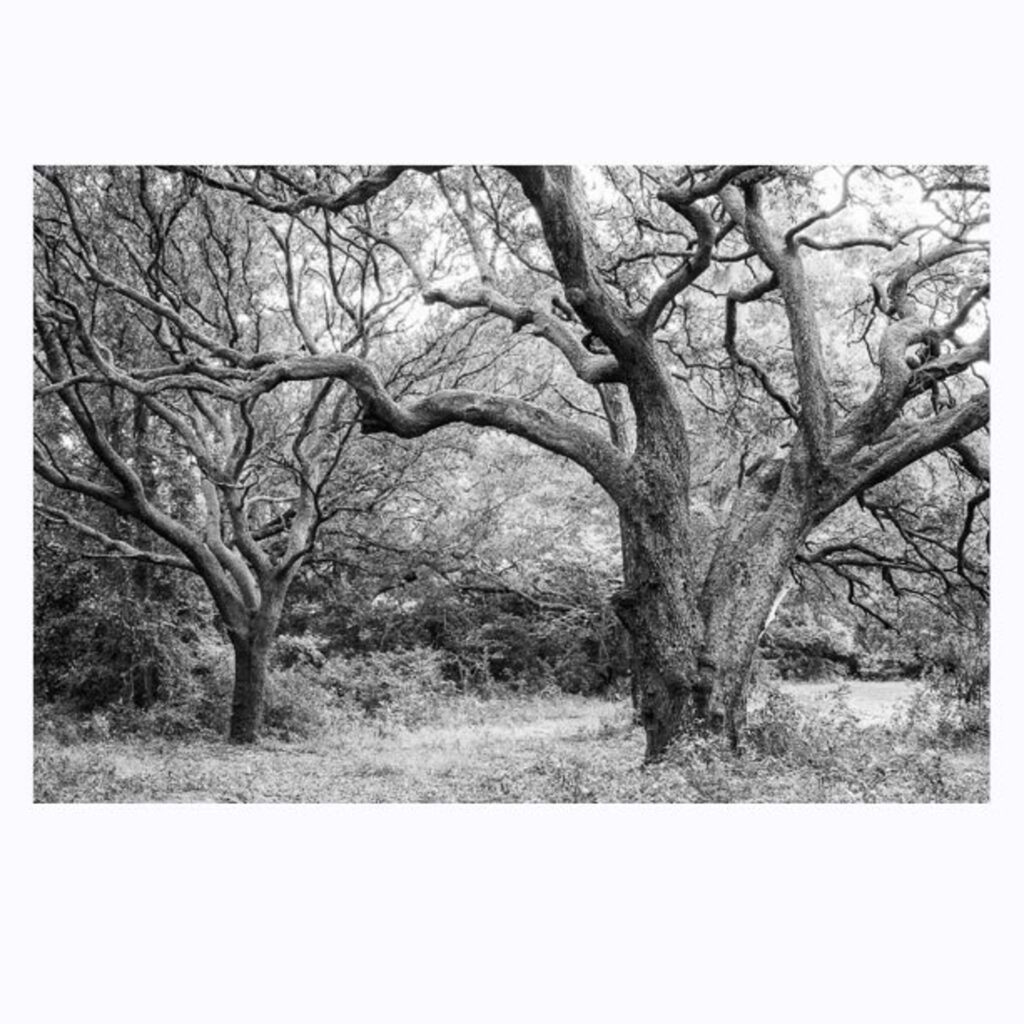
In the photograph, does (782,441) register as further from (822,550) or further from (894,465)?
→ (894,465)

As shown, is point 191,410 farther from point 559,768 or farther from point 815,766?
point 815,766

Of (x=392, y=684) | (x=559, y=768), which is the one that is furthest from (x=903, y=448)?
(x=392, y=684)

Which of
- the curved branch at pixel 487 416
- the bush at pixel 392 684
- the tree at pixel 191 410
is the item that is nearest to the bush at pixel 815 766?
the curved branch at pixel 487 416

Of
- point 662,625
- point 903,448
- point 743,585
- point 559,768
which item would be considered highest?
point 903,448

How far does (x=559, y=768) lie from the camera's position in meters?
6.41

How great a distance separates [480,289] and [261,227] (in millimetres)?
2969

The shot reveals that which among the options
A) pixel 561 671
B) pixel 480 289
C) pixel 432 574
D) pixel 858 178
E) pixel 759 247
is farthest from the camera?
pixel 561 671

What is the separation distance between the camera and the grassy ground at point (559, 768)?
19.0 ft

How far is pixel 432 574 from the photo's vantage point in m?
12.1

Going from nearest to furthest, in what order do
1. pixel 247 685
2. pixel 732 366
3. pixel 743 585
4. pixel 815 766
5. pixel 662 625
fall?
pixel 815 766
pixel 662 625
pixel 743 585
pixel 732 366
pixel 247 685

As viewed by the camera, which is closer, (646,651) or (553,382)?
(646,651)

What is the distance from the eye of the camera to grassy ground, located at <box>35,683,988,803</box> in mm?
5777

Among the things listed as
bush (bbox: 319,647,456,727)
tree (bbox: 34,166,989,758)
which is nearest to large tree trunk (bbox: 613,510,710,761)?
tree (bbox: 34,166,989,758)

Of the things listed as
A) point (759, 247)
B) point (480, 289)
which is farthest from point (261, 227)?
point (759, 247)
